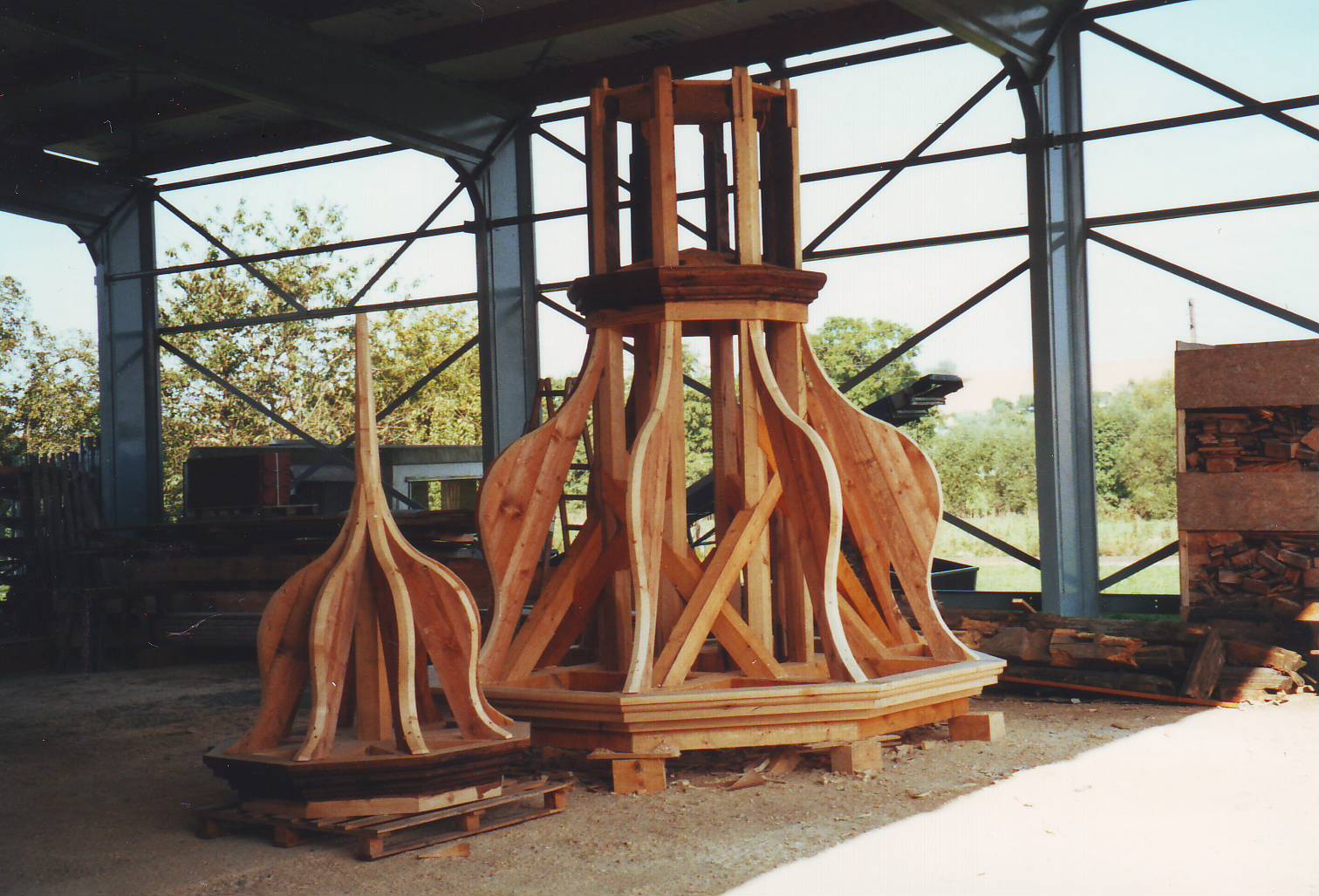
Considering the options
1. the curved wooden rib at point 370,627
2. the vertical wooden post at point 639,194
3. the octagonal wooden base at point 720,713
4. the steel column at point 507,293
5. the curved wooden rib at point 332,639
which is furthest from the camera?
the steel column at point 507,293

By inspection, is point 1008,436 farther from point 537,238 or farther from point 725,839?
point 725,839

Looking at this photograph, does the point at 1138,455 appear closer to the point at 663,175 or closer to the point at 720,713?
the point at 663,175

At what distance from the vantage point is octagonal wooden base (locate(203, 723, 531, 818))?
5086mm

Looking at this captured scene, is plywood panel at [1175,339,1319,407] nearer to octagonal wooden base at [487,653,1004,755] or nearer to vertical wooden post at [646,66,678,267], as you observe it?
octagonal wooden base at [487,653,1004,755]

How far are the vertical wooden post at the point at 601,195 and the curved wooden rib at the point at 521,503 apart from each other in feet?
1.65

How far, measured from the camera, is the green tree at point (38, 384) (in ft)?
87.0

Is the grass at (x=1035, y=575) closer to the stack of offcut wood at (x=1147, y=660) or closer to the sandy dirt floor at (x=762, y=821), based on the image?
the stack of offcut wood at (x=1147, y=660)

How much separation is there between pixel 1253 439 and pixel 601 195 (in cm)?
498

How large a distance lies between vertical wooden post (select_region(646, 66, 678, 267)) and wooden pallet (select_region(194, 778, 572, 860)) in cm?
278

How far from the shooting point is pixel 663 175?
689 centimetres

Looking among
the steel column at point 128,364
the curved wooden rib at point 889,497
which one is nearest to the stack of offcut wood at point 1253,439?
the curved wooden rib at point 889,497

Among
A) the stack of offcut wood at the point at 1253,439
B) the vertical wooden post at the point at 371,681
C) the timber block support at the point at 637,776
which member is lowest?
the timber block support at the point at 637,776

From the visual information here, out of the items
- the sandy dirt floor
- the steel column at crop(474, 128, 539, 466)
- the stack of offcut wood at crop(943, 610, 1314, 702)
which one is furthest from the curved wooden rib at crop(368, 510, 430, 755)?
the steel column at crop(474, 128, 539, 466)

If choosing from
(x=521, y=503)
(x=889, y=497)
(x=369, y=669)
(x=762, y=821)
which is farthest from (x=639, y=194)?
(x=762, y=821)
